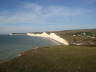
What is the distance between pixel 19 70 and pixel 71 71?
22.2 feet

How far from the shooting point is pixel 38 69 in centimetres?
1972

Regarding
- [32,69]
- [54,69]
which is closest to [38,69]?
[32,69]

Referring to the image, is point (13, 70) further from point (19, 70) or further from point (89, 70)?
point (89, 70)

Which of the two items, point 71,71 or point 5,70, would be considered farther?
point 5,70

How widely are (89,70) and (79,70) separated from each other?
126 cm

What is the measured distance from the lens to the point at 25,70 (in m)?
19.3

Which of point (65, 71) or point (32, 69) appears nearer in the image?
point (65, 71)

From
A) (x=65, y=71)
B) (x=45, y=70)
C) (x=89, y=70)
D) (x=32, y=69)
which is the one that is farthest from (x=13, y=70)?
(x=89, y=70)

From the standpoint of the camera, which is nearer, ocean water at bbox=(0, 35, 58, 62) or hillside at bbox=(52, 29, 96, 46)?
ocean water at bbox=(0, 35, 58, 62)

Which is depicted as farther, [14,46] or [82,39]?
[82,39]

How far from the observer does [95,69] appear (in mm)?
19016

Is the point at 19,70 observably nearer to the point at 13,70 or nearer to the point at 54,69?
the point at 13,70

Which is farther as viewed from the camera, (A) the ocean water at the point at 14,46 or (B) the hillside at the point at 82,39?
(B) the hillside at the point at 82,39

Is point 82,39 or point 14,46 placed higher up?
point 82,39
